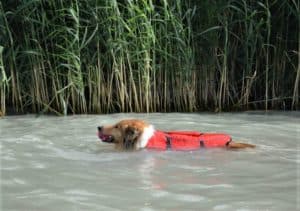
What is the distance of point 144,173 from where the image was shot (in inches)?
167

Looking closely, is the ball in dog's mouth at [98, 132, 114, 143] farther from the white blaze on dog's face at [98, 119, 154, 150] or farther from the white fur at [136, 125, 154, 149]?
the white fur at [136, 125, 154, 149]

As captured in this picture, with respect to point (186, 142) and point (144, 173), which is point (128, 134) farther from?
point (144, 173)

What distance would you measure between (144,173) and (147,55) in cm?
312

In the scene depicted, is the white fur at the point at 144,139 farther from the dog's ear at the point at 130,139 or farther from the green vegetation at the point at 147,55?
the green vegetation at the point at 147,55

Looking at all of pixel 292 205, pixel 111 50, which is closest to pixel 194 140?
pixel 292 205

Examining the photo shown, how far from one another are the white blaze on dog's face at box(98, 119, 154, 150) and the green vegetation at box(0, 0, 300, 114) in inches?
82.5

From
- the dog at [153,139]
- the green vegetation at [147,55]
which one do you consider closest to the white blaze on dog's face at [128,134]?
the dog at [153,139]

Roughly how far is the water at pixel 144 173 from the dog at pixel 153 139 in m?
0.07

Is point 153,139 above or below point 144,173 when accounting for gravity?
above

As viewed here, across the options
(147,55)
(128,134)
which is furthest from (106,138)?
(147,55)

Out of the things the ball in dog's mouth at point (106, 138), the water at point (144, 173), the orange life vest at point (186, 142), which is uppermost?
the ball in dog's mouth at point (106, 138)

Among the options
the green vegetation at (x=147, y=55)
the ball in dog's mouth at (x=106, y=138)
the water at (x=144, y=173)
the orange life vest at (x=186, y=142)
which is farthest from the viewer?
the green vegetation at (x=147, y=55)

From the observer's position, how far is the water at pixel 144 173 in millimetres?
3492

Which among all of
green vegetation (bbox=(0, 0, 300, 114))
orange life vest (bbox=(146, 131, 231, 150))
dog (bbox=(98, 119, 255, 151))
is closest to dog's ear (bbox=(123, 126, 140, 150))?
dog (bbox=(98, 119, 255, 151))
